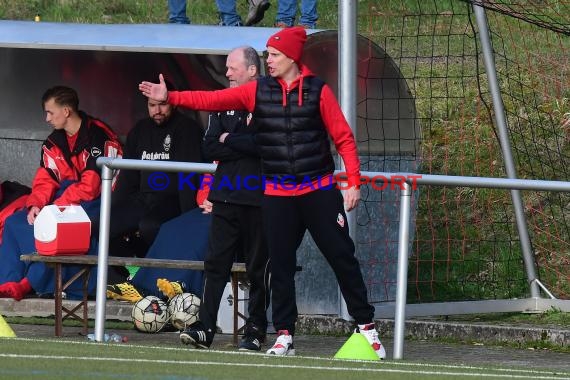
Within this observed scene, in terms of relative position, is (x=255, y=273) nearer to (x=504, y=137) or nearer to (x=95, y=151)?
(x=95, y=151)

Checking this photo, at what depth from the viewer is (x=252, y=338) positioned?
860 centimetres

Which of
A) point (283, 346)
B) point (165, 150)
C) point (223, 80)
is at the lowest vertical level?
point (283, 346)

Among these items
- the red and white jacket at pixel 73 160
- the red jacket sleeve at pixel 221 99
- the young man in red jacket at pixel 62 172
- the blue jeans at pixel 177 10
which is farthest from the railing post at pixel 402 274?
the blue jeans at pixel 177 10

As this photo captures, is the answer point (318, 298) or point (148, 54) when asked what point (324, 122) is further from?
point (148, 54)

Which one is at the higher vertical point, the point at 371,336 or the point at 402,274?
the point at 402,274

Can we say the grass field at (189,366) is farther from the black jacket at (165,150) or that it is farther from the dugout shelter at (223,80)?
the black jacket at (165,150)

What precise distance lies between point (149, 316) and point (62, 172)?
1745 mm

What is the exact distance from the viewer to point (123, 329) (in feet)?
33.1

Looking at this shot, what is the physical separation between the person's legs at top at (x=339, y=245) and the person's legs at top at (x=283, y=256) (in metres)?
0.09

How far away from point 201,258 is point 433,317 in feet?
5.93

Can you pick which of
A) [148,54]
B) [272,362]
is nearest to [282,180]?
[272,362]

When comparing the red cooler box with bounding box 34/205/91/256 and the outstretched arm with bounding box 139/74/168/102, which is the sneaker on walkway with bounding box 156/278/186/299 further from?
the outstretched arm with bounding box 139/74/168/102

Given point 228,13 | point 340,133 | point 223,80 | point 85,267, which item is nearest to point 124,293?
point 85,267

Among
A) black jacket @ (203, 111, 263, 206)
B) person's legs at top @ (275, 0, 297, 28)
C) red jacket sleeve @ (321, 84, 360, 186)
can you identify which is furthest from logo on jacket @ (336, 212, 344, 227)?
person's legs at top @ (275, 0, 297, 28)
